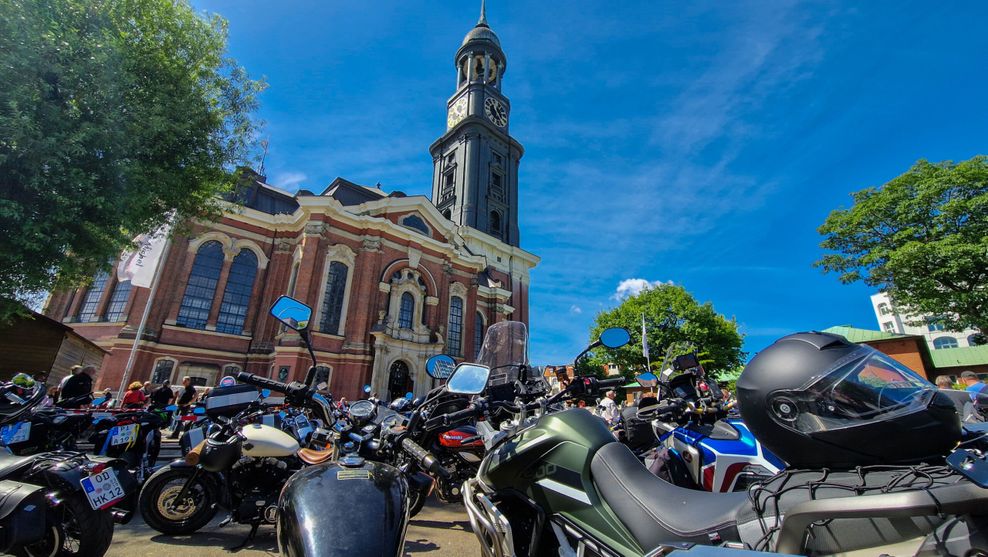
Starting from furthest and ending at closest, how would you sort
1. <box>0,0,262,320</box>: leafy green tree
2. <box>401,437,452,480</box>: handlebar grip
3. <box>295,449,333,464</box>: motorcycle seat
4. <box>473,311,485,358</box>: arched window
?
<box>473,311,485,358</box>: arched window → <box>0,0,262,320</box>: leafy green tree → <box>295,449,333,464</box>: motorcycle seat → <box>401,437,452,480</box>: handlebar grip

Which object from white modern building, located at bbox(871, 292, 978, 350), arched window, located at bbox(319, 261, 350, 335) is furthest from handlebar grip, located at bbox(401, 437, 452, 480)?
white modern building, located at bbox(871, 292, 978, 350)

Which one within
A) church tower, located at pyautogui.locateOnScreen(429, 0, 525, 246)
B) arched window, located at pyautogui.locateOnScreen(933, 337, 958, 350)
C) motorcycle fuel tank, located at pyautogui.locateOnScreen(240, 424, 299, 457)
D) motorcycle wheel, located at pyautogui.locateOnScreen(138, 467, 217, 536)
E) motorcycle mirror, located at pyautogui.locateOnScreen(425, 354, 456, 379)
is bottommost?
motorcycle wheel, located at pyautogui.locateOnScreen(138, 467, 217, 536)

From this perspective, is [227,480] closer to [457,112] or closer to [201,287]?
[201,287]

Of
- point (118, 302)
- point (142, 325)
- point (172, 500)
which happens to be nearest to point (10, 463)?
point (172, 500)

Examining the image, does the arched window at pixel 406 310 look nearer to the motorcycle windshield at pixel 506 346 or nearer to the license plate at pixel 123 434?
the license plate at pixel 123 434

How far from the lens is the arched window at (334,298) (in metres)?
20.8

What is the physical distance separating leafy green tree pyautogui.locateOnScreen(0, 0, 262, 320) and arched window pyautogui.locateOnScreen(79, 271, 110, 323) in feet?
43.3

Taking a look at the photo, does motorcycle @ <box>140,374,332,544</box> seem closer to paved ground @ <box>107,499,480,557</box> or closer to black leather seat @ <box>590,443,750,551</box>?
paved ground @ <box>107,499,480,557</box>

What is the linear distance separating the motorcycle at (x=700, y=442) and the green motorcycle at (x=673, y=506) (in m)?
1.45

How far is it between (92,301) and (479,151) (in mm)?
25800

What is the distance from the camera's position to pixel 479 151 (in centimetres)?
3425

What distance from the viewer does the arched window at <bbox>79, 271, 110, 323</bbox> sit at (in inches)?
729

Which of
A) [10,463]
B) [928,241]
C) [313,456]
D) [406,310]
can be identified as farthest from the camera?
[406,310]

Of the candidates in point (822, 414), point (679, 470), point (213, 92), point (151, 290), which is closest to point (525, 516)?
point (822, 414)
